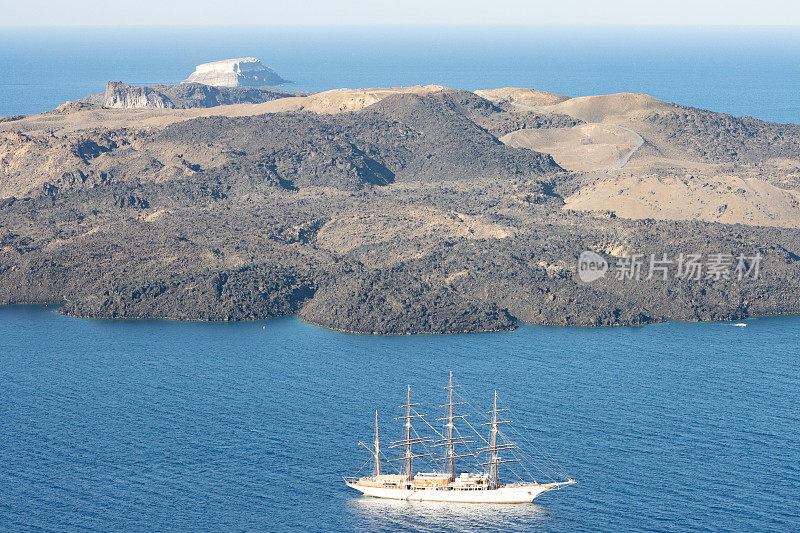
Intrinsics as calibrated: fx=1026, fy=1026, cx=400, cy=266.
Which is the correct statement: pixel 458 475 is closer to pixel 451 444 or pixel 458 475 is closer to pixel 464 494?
pixel 451 444

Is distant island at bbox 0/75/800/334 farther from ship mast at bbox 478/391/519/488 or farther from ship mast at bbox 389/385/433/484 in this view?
ship mast at bbox 478/391/519/488

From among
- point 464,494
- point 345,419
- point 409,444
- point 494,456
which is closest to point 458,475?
point 494,456

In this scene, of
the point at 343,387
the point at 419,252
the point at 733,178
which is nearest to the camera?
the point at 343,387

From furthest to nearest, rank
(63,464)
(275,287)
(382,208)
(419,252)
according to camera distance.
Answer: (382,208)
(419,252)
(275,287)
(63,464)

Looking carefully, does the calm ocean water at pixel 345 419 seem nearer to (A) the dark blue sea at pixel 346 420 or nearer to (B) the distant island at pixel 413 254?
(A) the dark blue sea at pixel 346 420

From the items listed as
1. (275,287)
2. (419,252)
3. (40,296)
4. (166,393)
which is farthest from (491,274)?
(40,296)

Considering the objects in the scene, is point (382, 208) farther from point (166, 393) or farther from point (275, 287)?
point (166, 393)
